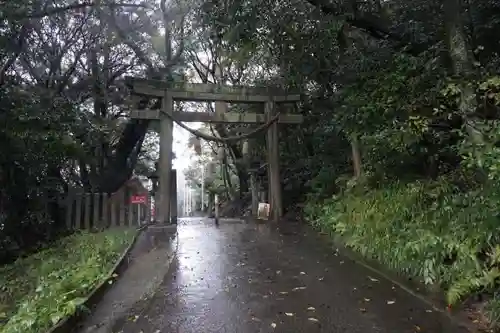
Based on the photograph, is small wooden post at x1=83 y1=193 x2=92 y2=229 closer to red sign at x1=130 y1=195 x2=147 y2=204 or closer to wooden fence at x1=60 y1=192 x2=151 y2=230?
wooden fence at x1=60 y1=192 x2=151 y2=230

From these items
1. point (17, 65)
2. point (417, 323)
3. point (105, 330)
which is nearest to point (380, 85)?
point (417, 323)

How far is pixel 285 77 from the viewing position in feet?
46.5

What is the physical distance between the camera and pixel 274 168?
1527 cm

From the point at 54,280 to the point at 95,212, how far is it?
→ 6.82 m

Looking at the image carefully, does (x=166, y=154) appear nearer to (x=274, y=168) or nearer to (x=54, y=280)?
(x=274, y=168)

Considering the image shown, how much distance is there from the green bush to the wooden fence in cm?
767

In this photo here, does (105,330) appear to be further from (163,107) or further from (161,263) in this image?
(163,107)

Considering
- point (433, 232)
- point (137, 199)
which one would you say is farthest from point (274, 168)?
point (433, 232)

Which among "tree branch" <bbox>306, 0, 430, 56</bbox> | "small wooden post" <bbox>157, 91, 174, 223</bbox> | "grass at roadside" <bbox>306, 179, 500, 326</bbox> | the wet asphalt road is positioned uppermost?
"tree branch" <bbox>306, 0, 430, 56</bbox>

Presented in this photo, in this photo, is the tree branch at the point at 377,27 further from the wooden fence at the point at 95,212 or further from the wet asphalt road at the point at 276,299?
the wooden fence at the point at 95,212

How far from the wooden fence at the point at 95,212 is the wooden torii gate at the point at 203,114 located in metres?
1.17

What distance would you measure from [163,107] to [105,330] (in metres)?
10.3

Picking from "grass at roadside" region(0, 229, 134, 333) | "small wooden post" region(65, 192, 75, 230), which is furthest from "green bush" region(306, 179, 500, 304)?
"small wooden post" region(65, 192, 75, 230)

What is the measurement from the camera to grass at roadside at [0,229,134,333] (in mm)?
5148
